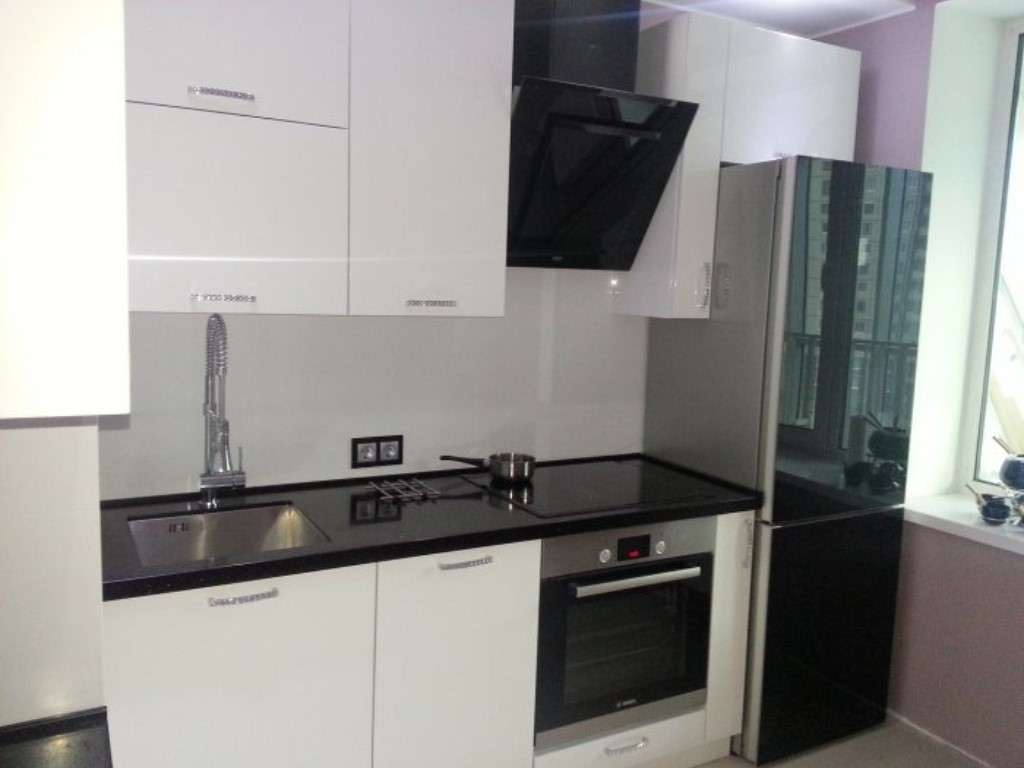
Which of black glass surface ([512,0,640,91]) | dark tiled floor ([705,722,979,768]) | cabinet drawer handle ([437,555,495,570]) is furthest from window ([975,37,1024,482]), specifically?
cabinet drawer handle ([437,555,495,570])

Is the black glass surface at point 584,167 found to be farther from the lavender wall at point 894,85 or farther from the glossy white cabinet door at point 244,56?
the lavender wall at point 894,85

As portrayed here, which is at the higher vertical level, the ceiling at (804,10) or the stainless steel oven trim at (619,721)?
the ceiling at (804,10)

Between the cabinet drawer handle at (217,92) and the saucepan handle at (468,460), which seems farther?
the saucepan handle at (468,460)

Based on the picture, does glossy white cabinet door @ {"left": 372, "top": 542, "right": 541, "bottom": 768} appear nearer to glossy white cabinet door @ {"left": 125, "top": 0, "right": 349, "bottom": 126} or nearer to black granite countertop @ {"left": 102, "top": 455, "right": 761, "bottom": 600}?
black granite countertop @ {"left": 102, "top": 455, "right": 761, "bottom": 600}

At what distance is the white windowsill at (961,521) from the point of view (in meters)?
2.50

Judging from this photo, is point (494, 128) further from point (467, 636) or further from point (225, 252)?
point (467, 636)

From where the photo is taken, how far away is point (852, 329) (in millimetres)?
2490

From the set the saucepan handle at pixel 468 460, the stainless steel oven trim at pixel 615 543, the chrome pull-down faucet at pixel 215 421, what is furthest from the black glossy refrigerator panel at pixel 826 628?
the chrome pull-down faucet at pixel 215 421

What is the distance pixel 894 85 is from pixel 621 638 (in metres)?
2.04

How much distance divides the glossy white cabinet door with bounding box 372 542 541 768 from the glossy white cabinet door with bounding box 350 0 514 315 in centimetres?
68

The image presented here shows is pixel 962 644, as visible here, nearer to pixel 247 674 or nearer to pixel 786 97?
pixel 786 97

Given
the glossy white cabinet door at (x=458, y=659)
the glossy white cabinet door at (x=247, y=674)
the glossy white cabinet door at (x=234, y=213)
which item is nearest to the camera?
the glossy white cabinet door at (x=247, y=674)

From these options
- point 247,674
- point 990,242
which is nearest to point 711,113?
point 990,242

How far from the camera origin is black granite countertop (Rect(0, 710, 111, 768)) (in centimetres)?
110
